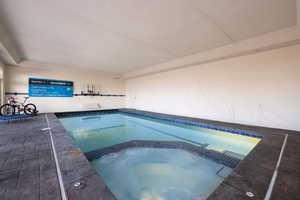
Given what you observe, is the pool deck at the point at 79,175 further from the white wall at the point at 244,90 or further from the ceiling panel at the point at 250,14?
the ceiling panel at the point at 250,14

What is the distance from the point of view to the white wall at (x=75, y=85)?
5551mm

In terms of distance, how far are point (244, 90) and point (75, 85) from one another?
7698mm

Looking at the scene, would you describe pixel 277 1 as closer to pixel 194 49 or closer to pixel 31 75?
pixel 194 49

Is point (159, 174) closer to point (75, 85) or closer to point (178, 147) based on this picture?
point (178, 147)

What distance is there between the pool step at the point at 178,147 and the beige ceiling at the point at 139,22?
2.68m

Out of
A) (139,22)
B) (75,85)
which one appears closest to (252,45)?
(139,22)

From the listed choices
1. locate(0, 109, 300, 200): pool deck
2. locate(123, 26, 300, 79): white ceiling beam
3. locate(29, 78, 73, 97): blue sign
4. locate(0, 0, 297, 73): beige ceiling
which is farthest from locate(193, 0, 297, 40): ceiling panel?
locate(29, 78, 73, 97): blue sign

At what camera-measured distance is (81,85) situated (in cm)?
720

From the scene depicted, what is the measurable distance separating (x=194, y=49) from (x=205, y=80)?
51.2 inches

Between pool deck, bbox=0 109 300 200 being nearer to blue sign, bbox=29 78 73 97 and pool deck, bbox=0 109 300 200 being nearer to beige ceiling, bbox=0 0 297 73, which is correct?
beige ceiling, bbox=0 0 297 73

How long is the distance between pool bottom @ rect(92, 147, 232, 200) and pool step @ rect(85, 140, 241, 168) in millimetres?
118

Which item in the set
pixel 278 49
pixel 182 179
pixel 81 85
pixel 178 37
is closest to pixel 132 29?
pixel 178 37

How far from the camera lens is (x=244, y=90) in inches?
150

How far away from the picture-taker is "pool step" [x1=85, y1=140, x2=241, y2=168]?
2410 millimetres
